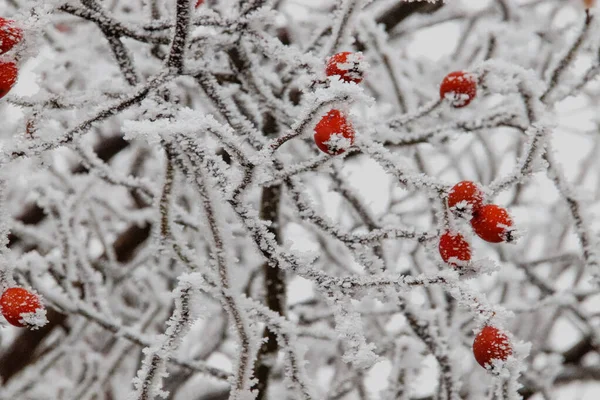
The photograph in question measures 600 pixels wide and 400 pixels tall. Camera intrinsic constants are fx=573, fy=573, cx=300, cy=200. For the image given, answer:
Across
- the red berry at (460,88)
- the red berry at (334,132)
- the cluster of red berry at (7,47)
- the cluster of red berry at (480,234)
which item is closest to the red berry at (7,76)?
the cluster of red berry at (7,47)

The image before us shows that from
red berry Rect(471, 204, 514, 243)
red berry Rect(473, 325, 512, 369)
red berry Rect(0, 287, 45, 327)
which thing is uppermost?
red berry Rect(471, 204, 514, 243)

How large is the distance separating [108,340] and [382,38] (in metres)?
2.37

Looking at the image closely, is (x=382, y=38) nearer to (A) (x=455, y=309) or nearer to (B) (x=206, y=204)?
(A) (x=455, y=309)

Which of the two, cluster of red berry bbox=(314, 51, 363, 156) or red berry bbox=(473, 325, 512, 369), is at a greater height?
cluster of red berry bbox=(314, 51, 363, 156)

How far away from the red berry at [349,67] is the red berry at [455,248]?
323 millimetres

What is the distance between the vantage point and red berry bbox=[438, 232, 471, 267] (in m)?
1.01

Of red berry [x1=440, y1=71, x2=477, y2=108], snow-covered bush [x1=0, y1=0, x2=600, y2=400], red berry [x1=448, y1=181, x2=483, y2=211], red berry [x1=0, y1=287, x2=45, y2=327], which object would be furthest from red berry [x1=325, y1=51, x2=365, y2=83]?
red berry [x1=0, y1=287, x2=45, y2=327]

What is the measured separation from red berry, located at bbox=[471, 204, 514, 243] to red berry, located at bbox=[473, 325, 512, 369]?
16 centimetres

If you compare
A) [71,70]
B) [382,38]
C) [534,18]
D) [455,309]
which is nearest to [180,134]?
[382,38]

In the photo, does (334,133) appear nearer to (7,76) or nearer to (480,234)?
(480,234)

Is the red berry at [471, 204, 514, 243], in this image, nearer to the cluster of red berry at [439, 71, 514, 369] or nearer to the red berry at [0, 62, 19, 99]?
the cluster of red berry at [439, 71, 514, 369]

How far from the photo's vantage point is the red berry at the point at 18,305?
1040 millimetres

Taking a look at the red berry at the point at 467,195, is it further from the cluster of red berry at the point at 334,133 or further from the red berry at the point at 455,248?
the cluster of red berry at the point at 334,133

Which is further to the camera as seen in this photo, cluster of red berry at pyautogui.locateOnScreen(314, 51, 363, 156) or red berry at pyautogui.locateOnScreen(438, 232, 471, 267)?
red berry at pyautogui.locateOnScreen(438, 232, 471, 267)
